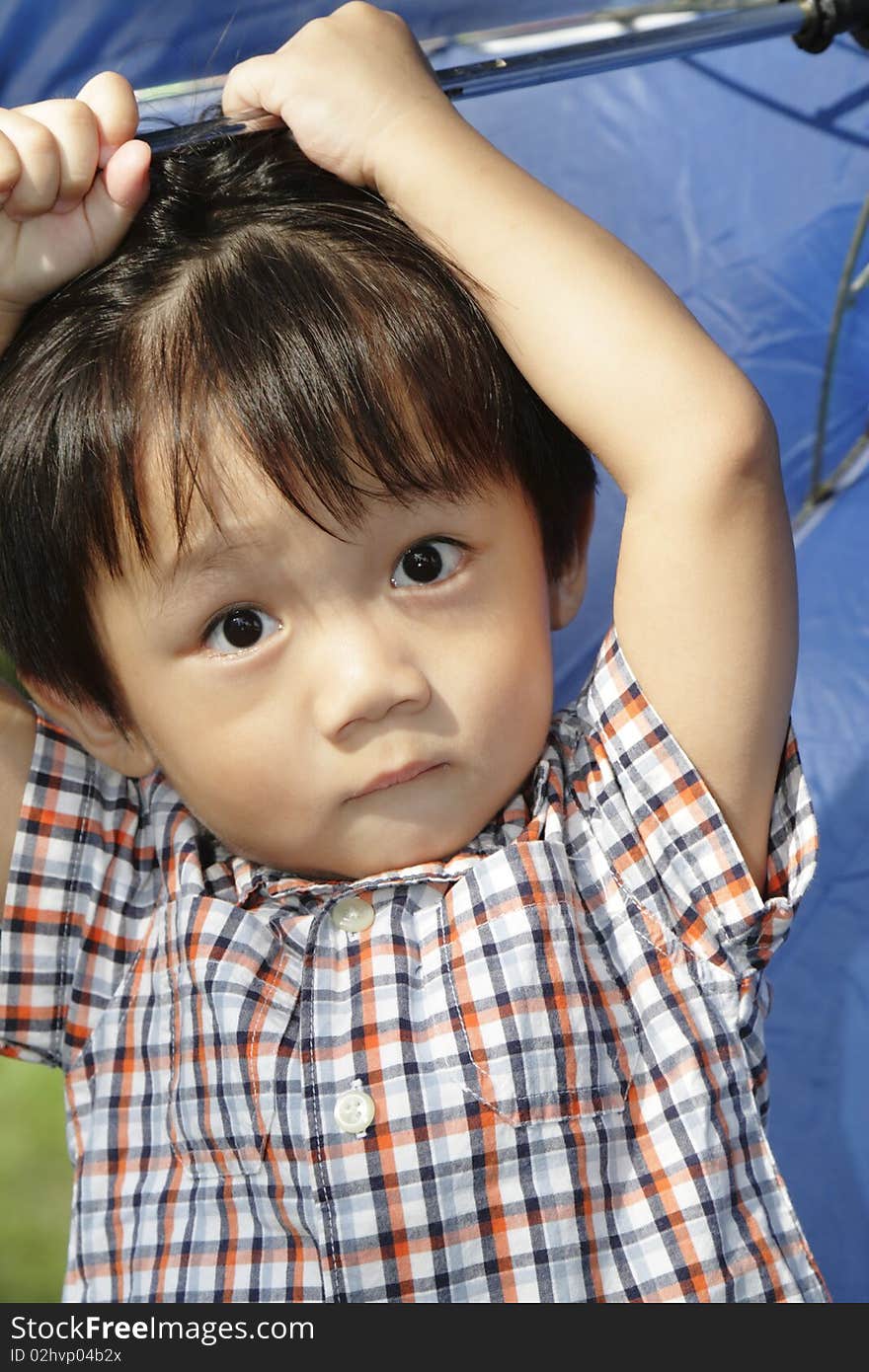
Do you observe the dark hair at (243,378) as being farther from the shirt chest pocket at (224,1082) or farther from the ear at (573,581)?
the shirt chest pocket at (224,1082)

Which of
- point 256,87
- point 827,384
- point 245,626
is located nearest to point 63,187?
point 256,87

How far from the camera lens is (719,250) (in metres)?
1.31

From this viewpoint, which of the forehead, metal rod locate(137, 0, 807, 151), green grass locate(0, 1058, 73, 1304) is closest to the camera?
the forehead

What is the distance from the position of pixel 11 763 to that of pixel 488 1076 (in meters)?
0.35

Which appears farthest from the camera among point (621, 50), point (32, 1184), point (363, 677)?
point (32, 1184)

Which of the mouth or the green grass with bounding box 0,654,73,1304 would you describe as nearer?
the mouth

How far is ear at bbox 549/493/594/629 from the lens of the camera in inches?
34.6

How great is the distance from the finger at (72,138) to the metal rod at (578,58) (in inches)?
1.7

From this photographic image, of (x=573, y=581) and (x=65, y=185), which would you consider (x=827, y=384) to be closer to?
(x=573, y=581)

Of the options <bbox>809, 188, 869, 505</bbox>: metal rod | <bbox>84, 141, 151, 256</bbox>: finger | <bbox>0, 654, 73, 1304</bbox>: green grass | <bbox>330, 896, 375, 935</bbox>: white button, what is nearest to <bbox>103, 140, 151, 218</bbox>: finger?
<bbox>84, 141, 151, 256</bbox>: finger

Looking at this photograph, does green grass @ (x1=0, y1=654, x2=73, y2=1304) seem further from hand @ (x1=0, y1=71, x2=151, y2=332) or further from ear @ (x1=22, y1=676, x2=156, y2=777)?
hand @ (x1=0, y1=71, x2=151, y2=332)

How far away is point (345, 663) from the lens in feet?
2.42
